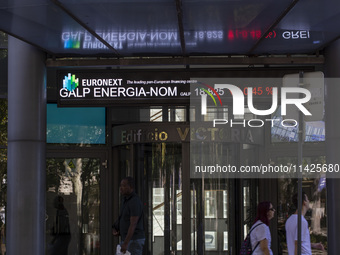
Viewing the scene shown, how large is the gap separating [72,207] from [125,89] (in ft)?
9.85

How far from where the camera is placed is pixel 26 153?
32.6 feet

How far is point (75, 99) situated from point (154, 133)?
5.78ft

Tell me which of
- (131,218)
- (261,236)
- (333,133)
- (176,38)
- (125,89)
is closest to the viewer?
(261,236)

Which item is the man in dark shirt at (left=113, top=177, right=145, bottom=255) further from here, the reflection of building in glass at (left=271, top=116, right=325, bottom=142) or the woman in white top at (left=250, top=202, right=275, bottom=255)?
the reflection of building in glass at (left=271, top=116, right=325, bottom=142)

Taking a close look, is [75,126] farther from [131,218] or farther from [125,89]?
[131,218]

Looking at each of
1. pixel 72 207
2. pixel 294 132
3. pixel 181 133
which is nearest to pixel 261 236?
pixel 181 133

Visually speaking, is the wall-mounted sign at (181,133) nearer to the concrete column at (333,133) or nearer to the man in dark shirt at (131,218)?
the concrete column at (333,133)

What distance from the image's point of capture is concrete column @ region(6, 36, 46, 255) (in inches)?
Result: 388

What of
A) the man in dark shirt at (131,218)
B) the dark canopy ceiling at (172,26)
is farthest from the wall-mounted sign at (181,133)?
the man in dark shirt at (131,218)

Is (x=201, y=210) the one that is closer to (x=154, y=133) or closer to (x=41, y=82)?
(x=154, y=133)

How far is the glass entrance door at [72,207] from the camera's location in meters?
11.8

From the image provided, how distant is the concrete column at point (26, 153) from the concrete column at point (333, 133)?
435 centimetres

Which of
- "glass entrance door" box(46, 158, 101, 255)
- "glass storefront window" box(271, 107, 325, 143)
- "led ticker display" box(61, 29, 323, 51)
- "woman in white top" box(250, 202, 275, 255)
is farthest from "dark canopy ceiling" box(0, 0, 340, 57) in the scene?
"glass entrance door" box(46, 158, 101, 255)

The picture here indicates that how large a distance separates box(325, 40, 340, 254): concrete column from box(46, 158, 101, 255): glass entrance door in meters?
4.24
